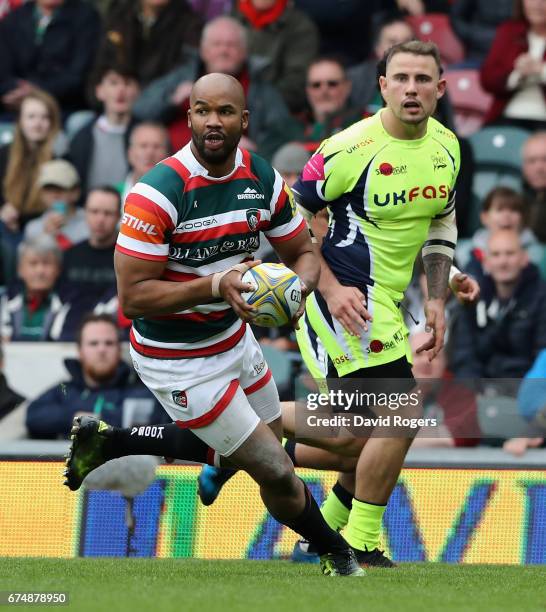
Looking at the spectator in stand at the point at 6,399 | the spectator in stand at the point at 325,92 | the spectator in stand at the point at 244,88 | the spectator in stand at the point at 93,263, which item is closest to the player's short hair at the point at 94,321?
the spectator in stand at the point at 6,399

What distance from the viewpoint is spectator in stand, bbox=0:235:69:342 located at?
38.0 feet

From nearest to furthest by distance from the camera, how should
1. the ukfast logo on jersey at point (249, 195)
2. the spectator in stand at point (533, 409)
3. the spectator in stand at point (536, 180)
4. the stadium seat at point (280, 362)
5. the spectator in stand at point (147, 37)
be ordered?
the ukfast logo on jersey at point (249, 195)
the spectator in stand at point (533, 409)
the stadium seat at point (280, 362)
the spectator in stand at point (536, 180)
the spectator in stand at point (147, 37)

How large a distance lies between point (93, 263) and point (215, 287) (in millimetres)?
5907

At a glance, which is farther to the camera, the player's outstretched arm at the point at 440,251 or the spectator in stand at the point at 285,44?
the spectator in stand at the point at 285,44

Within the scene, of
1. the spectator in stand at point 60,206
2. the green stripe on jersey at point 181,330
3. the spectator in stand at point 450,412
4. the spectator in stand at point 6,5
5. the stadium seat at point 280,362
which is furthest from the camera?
the spectator in stand at point 6,5

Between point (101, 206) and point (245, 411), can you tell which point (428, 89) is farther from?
point (101, 206)

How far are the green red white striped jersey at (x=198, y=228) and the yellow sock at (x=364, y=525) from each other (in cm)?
130

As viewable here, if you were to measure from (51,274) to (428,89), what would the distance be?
520cm

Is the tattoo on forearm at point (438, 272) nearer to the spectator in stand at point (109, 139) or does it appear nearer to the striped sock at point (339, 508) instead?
the striped sock at point (339, 508)

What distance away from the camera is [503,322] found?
34.2 feet

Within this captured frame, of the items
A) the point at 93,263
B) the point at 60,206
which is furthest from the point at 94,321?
the point at 60,206

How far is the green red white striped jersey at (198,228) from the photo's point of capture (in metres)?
6.11

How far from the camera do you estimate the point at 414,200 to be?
24.0ft

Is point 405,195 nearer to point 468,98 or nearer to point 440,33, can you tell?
point 468,98
